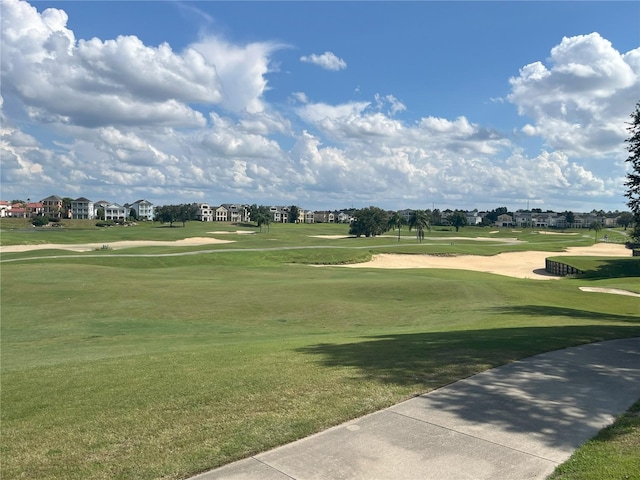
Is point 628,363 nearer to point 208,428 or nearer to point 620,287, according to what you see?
point 208,428

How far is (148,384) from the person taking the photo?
10.1m

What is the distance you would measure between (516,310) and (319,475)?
24.0 m

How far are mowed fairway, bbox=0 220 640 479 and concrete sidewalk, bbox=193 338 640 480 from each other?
444 mm

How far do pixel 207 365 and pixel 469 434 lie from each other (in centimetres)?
695

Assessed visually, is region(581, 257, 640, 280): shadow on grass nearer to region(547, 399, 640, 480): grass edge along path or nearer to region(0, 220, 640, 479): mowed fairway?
region(0, 220, 640, 479): mowed fairway

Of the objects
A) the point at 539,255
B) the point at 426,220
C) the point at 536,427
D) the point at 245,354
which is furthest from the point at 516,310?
the point at 426,220

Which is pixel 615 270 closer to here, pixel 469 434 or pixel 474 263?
pixel 474 263

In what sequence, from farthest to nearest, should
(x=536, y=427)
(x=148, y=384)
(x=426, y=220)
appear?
(x=426, y=220) < (x=148, y=384) < (x=536, y=427)

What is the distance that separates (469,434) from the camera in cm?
704

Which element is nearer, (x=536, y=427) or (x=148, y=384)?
(x=536, y=427)

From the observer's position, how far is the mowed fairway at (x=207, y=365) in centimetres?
701

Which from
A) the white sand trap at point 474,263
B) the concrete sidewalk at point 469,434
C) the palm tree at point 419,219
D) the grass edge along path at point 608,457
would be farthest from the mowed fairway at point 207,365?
the palm tree at point 419,219

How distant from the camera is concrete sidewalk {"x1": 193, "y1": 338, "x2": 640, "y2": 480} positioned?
6051 mm

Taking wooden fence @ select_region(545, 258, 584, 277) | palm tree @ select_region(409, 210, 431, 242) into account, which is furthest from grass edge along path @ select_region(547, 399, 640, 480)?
palm tree @ select_region(409, 210, 431, 242)
